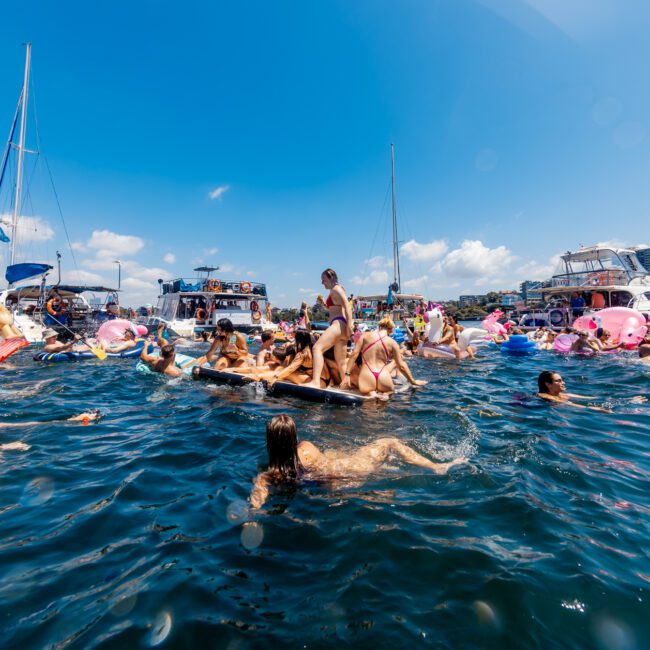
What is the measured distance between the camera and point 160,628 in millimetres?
2084

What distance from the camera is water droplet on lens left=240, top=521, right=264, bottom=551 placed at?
→ 278 cm

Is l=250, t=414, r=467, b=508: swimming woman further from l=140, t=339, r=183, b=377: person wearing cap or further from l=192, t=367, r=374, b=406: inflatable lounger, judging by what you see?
l=140, t=339, r=183, b=377: person wearing cap

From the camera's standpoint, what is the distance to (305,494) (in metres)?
3.44

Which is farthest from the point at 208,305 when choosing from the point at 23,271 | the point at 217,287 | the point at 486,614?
the point at 486,614

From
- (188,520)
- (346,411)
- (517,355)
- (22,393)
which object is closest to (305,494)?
(188,520)

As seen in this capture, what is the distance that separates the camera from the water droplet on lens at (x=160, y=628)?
2.01m

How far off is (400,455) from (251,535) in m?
1.93

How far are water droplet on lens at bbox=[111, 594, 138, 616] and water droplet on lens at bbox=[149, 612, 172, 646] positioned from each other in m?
0.20

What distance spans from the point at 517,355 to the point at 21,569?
15.6m

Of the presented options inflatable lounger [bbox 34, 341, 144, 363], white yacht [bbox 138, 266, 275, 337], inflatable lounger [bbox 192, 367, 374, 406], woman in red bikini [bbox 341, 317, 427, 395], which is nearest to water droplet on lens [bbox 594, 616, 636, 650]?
inflatable lounger [bbox 192, 367, 374, 406]

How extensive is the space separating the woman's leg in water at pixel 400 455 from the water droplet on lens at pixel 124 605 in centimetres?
246

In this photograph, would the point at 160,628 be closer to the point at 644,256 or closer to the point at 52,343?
the point at 52,343

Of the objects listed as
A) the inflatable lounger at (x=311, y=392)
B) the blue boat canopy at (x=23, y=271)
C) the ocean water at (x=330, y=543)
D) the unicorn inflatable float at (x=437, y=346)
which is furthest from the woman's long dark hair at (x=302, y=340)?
the blue boat canopy at (x=23, y=271)

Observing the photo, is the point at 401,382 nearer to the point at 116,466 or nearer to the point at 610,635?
the point at 116,466
